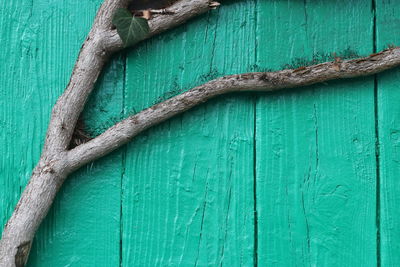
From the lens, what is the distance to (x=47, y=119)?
105cm

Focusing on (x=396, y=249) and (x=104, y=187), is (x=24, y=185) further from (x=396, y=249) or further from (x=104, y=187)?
(x=396, y=249)

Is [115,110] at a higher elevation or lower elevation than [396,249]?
higher

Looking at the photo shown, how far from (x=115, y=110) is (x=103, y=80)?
0.08 meters

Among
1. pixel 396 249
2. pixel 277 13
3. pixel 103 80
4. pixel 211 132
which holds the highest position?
pixel 277 13

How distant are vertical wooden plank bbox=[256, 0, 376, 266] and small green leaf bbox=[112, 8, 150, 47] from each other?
286 mm

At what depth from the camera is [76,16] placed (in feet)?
3.47

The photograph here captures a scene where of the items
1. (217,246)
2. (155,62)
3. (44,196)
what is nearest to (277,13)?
(155,62)

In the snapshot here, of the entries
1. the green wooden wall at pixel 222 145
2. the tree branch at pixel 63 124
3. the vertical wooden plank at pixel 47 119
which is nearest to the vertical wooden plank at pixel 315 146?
the green wooden wall at pixel 222 145

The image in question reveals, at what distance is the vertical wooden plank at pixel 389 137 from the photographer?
1031 millimetres

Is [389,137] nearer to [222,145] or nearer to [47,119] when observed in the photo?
[222,145]

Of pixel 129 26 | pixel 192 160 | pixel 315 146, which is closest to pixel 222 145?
pixel 192 160

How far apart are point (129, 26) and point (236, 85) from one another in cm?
28

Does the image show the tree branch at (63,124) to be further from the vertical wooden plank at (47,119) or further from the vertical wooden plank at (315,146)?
the vertical wooden plank at (315,146)

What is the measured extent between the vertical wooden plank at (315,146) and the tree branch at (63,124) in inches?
8.9
